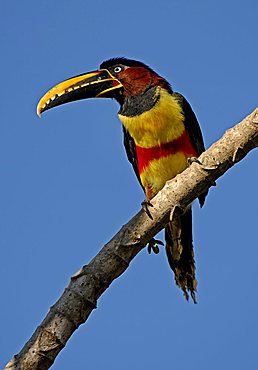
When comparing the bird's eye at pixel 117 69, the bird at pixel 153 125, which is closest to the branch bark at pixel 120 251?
the bird at pixel 153 125

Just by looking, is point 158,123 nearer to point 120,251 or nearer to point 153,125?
point 153,125

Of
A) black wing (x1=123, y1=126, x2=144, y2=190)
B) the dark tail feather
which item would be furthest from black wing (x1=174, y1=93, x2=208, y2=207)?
black wing (x1=123, y1=126, x2=144, y2=190)

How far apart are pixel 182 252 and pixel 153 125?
144 centimetres

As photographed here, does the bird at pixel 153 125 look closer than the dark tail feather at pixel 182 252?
No

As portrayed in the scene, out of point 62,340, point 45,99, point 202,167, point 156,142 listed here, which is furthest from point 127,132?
point 62,340

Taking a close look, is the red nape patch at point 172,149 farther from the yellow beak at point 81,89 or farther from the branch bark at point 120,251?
the branch bark at point 120,251

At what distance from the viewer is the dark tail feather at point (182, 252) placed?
22.5 ft

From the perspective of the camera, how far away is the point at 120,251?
4.84m

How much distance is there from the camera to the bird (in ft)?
23.0

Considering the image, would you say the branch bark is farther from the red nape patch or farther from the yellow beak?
the yellow beak

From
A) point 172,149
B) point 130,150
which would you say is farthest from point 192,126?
point 130,150

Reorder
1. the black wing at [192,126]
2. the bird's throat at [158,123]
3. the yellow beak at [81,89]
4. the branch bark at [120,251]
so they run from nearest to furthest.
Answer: the branch bark at [120,251], the bird's throat at [158,123], the black wing at [192,126], the yellow beak at [81,89]

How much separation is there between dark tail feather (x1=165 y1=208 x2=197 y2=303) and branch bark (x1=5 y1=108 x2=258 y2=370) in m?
1.85

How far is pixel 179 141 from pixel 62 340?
3.06m
